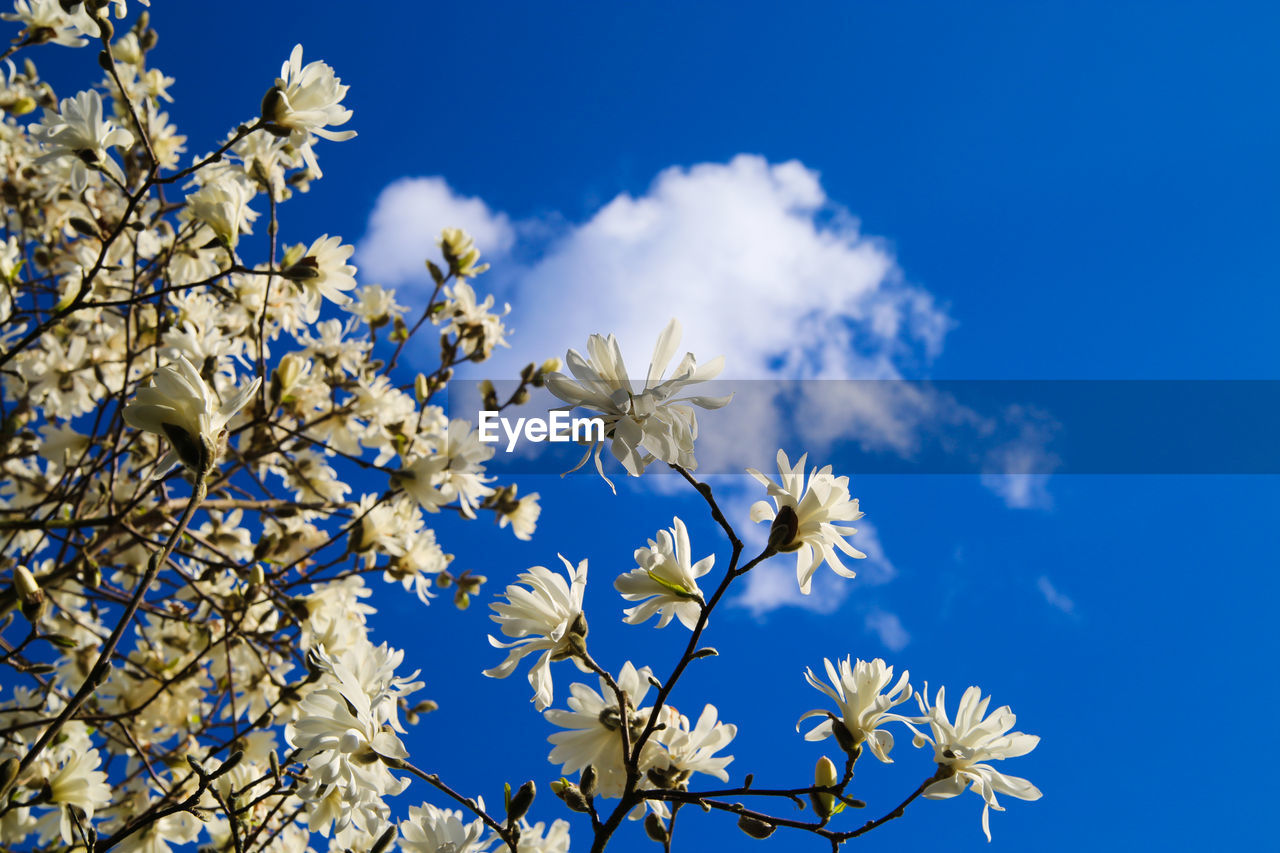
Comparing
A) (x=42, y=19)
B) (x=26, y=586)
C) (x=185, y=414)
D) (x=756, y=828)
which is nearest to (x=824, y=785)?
(x=756, y=828)

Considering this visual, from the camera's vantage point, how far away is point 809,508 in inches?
34.2

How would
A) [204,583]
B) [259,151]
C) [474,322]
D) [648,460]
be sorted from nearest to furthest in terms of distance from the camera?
[648,460] < [259,151] < [204,583] < [474,322]

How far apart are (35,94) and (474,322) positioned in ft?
6.18

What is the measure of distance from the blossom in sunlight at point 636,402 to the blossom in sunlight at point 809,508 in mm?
93

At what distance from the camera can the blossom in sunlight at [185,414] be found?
35.4 inches

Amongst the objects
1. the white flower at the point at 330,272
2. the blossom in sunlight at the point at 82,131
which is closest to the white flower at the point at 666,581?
the white flower at the point at 330,272

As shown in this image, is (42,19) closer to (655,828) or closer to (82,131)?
(82,131)

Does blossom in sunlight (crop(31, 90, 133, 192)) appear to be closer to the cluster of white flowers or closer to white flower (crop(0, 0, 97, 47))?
white flower (crop(0, 0, 97, 47))

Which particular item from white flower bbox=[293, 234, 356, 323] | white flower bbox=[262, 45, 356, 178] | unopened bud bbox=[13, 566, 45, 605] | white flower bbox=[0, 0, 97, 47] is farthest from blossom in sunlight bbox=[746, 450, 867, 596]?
white flower bbox=[0, 0, 97, 47]

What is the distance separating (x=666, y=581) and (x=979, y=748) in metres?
0.42

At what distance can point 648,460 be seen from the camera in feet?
2.65

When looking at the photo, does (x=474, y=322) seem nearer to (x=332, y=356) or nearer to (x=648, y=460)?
(x=332, y=356)

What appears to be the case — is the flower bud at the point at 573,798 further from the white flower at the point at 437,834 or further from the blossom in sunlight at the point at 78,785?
the blossom in sunlight at the point at 78,785

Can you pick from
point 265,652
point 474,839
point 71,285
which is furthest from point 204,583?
point 474,839
